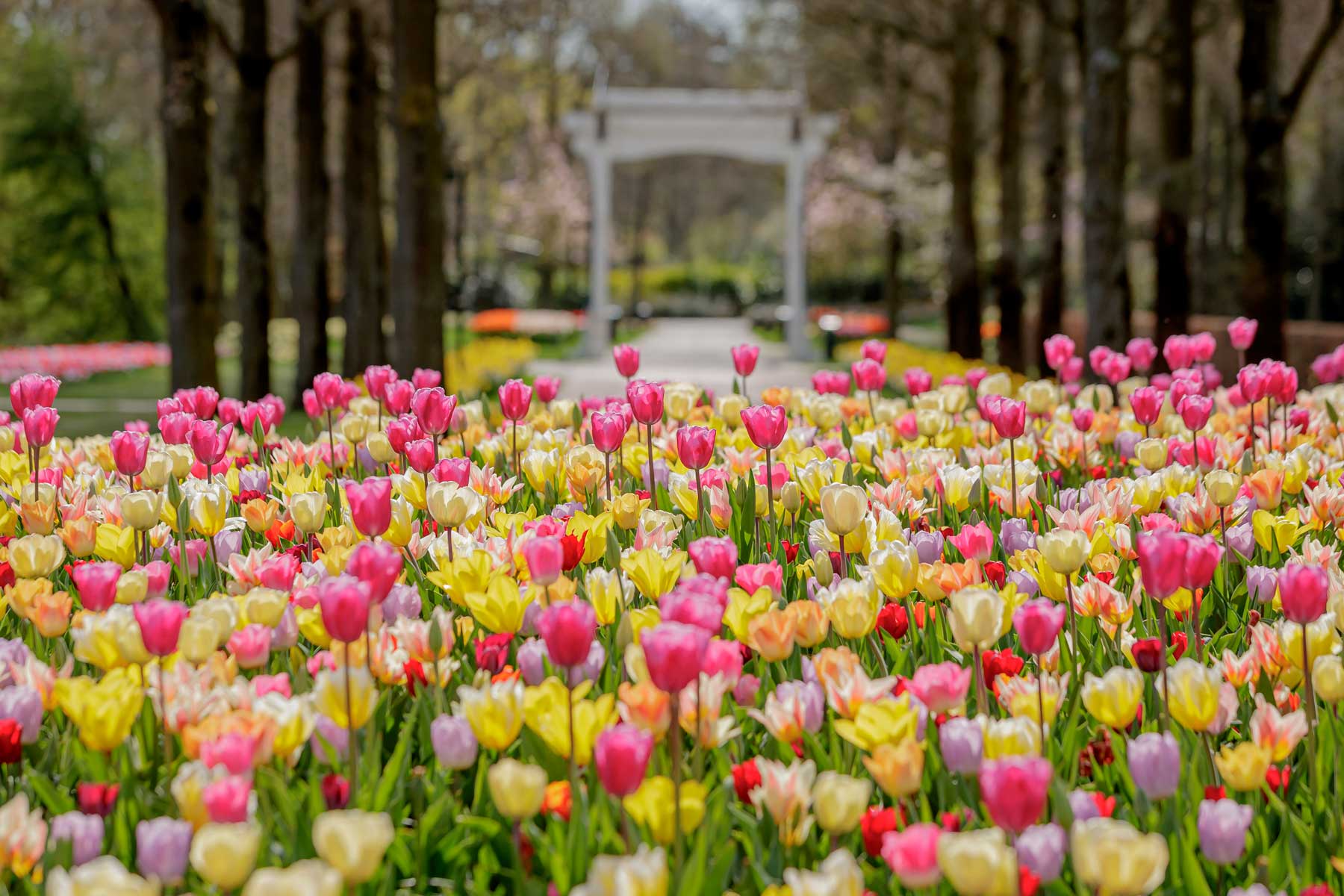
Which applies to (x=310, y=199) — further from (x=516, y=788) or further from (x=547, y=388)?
(x=516, y=788)

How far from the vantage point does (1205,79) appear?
2594cm

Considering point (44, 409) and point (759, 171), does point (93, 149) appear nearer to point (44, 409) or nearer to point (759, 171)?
point (44, 409)

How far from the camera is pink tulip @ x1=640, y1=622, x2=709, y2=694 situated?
163 cm

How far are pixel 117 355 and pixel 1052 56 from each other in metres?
14.6

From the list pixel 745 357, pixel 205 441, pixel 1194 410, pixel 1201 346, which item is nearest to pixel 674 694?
pixel 205 441

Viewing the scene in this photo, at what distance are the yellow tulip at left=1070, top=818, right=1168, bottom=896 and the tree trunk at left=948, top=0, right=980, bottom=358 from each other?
17990mm

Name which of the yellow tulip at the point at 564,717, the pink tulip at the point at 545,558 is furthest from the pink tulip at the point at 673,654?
the pink tulip at the point at 545,558

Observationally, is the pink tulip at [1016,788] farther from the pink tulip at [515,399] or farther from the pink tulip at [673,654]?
the pink tulip at [515,399]

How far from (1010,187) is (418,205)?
8.28 metres

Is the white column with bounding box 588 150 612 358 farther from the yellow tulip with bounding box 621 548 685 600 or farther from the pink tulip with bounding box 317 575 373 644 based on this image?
the pink tulip with bounding box 317 575 373 644

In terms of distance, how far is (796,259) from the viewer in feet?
77.5

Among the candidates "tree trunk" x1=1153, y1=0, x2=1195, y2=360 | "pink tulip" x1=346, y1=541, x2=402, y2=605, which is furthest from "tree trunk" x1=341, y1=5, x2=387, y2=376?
"pink tulip" x1=346, y1=541, x2=402, y2=605

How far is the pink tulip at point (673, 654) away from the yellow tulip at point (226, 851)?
19.0 inches

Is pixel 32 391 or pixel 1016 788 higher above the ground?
pixel 32 391
